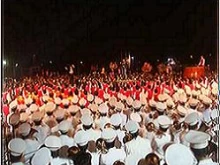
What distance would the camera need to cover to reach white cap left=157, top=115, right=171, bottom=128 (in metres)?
1.35

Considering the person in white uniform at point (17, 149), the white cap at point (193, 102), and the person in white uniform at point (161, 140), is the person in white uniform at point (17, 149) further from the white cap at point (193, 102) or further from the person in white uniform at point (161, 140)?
the white cap at point (193, 102)

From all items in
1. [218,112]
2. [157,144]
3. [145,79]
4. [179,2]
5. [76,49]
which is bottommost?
[157,144]

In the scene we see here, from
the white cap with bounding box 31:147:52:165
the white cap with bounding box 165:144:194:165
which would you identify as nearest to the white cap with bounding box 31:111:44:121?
the white cap with bounding box 31:147:52:165

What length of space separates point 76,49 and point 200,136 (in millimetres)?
528

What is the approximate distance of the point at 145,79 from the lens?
1349 millimetres

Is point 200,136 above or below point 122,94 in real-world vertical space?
below

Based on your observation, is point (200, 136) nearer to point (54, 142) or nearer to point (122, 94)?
point (122, 94)

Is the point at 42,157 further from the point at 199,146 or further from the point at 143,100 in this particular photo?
the point at 199,146

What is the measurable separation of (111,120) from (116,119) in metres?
0.02

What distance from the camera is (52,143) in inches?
52.6

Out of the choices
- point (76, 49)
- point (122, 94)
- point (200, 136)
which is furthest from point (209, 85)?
point (76, 49)

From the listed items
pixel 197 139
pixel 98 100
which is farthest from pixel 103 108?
pixel 197 139

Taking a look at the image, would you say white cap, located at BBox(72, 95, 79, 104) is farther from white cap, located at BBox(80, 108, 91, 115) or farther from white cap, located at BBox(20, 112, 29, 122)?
white cap, located at BBox(20, 112, 29, 122)

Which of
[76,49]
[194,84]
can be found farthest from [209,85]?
[76,49]
